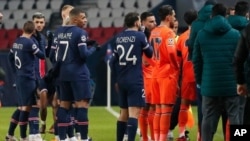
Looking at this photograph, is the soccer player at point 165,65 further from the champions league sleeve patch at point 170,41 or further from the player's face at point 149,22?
the player's face at point 149,22

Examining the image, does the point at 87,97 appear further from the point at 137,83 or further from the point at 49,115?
the point at 49,115

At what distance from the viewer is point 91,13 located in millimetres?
28812

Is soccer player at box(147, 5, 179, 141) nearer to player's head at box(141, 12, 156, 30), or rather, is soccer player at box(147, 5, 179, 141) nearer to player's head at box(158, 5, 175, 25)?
player's head at box(158, 5, 175, 25)

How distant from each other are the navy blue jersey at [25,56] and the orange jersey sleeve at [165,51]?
1.93m

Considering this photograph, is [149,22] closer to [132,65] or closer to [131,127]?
[132,65]

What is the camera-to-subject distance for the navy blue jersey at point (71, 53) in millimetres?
12508

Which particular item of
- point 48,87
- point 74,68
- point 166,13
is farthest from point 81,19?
point 48,87

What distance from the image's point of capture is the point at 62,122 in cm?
1281

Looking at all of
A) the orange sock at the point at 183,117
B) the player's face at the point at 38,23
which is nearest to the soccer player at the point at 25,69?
the player's face at the point at 38,23

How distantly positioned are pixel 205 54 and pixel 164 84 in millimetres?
2069

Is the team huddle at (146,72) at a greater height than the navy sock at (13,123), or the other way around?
the team huddle at (146,72)

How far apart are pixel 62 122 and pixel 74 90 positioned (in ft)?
1.74

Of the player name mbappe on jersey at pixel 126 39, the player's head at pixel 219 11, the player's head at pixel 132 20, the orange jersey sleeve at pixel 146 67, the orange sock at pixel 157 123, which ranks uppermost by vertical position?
the player's head at pixel 219 11

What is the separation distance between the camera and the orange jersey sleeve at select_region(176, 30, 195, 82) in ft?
44.7
